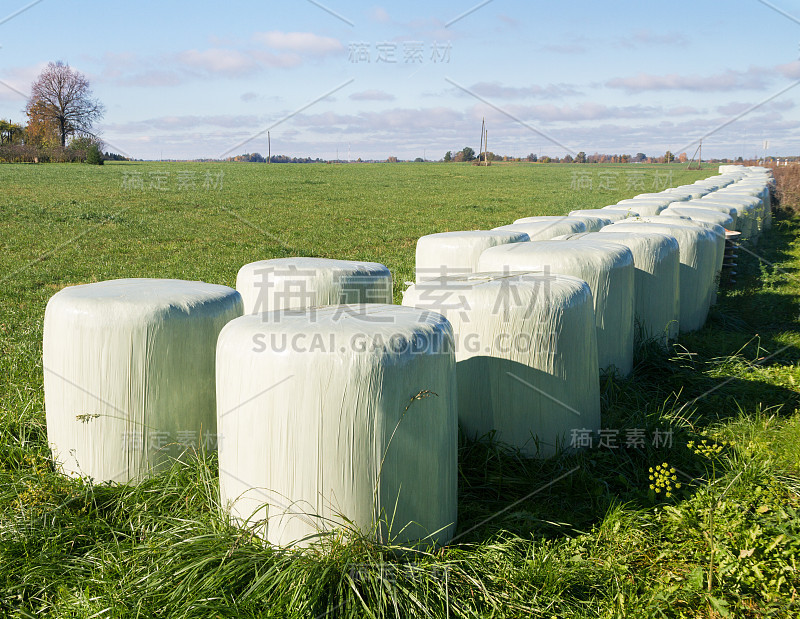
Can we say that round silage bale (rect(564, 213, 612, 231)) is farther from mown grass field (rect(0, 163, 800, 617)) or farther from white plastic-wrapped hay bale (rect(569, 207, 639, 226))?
mown grass field (rect(0, 163, 800, 617))

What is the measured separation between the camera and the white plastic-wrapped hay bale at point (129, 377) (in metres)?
3.51

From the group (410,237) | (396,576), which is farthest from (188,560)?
(410,237)

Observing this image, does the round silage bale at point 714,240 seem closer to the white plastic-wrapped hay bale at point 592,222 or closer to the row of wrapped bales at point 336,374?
the white plastic-wrapped hay bale at point 592,222

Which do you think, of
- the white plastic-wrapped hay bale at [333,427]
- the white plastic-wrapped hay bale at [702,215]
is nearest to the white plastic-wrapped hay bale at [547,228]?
the white plastic-wrapped hay bale at [702,215]

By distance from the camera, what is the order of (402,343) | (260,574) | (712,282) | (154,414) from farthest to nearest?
(712,282), (154,414), (402,343), (260,574)

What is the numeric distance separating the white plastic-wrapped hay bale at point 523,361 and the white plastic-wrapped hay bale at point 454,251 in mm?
2120

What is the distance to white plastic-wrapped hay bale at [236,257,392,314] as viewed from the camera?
14.6ft

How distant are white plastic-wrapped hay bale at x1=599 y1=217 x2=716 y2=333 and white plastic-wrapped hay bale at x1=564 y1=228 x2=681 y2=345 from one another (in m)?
0.66

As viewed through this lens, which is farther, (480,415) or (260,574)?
(480,415)

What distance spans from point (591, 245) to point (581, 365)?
1.60 meters

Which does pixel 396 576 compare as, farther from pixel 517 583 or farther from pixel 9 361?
pixel 9 361

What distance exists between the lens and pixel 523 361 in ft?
12.6

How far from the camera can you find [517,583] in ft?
9.23

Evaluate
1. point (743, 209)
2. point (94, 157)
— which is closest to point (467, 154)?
point (94, 157)
